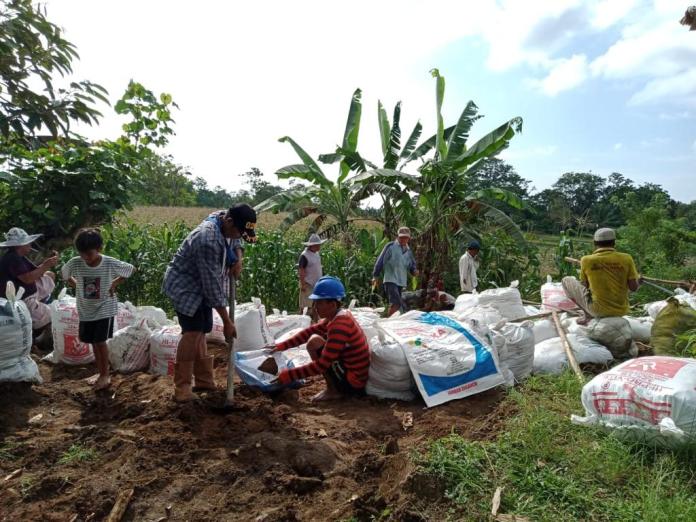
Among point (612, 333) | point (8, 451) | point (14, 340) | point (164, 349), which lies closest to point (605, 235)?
point (612, 333)

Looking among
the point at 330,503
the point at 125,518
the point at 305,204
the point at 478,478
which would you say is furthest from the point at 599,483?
the point at 305,204

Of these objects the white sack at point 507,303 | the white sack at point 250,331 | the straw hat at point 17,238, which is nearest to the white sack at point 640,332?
the white sack at point 507,303

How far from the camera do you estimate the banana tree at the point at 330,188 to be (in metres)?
9.59

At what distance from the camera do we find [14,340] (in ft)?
12.4

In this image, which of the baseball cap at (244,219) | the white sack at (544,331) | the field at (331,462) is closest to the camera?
the field at (331,462)

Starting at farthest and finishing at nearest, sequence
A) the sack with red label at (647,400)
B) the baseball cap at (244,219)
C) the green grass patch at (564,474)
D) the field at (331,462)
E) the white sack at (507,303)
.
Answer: the white sack at (507,303)
the baseball cap at (244,219)
the sack with red label at (647,400)
the field at (331,462)
the green grass patch at (564,474)

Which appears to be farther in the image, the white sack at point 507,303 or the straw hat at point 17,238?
the white sack at point 507,303

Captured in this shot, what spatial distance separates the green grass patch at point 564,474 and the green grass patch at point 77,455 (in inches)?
74.0

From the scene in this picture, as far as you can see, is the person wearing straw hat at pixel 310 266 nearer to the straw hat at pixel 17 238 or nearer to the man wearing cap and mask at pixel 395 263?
the man wearing cap and mask at pixel 395 263

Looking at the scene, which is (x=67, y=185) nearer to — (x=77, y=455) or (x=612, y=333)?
(x=77, y=455)

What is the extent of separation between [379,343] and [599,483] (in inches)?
73.7

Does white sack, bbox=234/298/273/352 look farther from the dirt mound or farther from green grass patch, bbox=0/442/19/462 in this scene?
green grass patch, bbox=0/442/19/462

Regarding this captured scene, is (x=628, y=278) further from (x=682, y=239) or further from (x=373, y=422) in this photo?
Result: (x=682, y=239)

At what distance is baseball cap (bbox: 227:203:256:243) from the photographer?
11.0 ft
